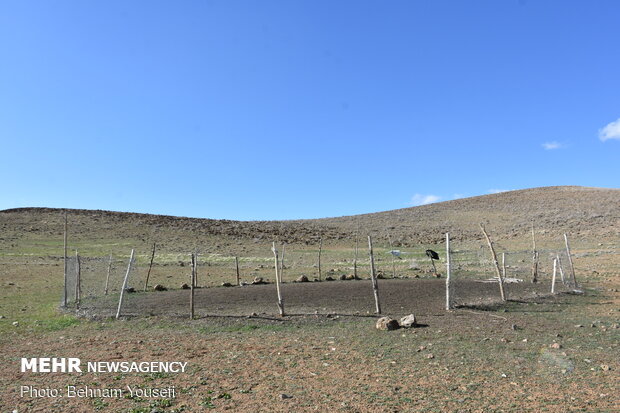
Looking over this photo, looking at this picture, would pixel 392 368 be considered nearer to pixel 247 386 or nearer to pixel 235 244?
pixel 247 386

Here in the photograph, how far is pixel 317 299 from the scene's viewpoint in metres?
16.8

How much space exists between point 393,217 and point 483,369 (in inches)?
2715

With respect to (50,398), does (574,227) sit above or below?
above

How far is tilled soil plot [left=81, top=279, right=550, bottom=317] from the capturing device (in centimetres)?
1440

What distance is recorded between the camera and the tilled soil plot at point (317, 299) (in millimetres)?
14398

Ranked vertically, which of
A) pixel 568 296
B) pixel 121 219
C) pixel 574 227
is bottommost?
pixel 568 296

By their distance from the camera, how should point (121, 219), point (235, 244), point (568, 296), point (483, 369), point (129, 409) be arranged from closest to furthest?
point (129, 409) → point (483, 369) → point (568, 296) → point (235, 244) → point (121, 219)

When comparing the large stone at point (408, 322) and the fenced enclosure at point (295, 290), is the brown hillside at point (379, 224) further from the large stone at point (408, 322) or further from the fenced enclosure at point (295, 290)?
the large stone at point (408, 322)

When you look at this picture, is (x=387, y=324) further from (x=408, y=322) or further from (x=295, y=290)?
(x=295, y=290)

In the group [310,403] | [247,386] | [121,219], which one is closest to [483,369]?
[310,403]

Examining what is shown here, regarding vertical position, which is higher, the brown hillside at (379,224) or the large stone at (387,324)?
the brown hillside at (379,224)

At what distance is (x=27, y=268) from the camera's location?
95.1 feet

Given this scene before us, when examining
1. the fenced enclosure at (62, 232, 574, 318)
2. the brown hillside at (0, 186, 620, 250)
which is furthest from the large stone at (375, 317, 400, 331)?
the brown hillside at (0, 186, 620, 250)

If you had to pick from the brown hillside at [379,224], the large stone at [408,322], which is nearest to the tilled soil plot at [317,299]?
the large stone at [408,322]
